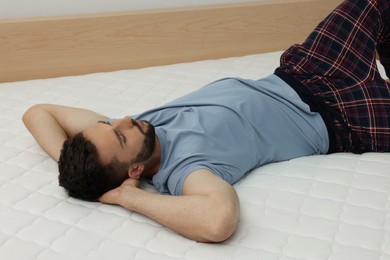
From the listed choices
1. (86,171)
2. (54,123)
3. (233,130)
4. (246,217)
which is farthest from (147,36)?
(246,217)

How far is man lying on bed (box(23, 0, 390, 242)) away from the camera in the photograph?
44.1 inches

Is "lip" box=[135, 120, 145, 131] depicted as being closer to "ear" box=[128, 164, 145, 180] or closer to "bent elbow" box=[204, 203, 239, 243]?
"ear" box=[128, 164, 145, 180]

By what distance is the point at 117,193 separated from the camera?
1.17m

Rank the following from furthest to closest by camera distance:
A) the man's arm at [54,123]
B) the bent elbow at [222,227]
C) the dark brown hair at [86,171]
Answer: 1. the man's arm at [54,123]
2. the dark brown hair at [86,171]
3. the bent elbow at [222,227]

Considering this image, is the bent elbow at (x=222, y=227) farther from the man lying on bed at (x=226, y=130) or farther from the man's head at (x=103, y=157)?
the man's head at (x=103, y=157)

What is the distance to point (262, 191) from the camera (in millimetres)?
1229

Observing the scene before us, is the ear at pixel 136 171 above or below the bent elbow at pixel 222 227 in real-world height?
above

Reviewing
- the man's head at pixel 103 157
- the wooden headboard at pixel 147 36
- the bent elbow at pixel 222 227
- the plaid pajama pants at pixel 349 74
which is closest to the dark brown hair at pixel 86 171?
the man's head at pixel 103 157

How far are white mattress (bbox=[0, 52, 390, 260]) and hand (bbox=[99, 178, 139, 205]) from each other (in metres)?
0.02

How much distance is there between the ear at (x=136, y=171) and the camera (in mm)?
1211

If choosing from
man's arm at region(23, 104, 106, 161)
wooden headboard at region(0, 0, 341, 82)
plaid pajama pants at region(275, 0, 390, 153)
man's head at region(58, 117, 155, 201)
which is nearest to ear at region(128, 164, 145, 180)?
man's head at region(58, 117, 155, 201)

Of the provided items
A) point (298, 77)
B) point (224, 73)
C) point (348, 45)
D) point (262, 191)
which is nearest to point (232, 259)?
point (262, 191)

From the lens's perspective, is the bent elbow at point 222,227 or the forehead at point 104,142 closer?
the bent elbow at point 222,227

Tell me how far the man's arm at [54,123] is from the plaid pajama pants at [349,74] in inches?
22.2
